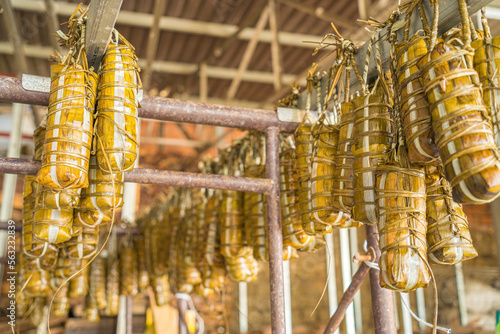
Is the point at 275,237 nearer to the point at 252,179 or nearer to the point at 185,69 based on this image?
the point at 252,179

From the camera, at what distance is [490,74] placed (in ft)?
3.43

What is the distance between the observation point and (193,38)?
5.82m

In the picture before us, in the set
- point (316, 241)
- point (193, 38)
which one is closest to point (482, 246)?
point (193, 38)

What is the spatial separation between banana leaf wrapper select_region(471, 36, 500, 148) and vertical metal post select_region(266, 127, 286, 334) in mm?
895

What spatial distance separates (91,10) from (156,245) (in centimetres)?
233

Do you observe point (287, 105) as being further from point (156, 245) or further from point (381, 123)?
point (156, 245)

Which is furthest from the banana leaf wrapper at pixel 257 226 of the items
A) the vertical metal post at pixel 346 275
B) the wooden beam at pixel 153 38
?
the wooden beam at pixel 153 38

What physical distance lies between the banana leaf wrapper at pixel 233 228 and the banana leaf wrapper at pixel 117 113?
0.82 meters

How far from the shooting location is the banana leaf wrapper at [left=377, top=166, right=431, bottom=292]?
1053 millimetres

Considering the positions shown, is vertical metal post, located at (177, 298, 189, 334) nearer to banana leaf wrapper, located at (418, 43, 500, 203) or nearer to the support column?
the support column

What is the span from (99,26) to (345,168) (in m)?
0.89

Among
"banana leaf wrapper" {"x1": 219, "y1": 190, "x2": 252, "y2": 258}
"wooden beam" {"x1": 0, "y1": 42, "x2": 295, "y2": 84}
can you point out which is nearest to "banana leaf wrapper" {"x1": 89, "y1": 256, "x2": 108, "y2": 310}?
"banana leaf wrapper" {"x1": 219, "y1": 190, "x2": 252, "y2": 258}

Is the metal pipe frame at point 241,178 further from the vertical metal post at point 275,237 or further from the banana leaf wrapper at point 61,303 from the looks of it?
the banana leaf wrapper at point 61,303

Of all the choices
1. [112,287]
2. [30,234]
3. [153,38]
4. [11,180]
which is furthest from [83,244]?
[11,180]
